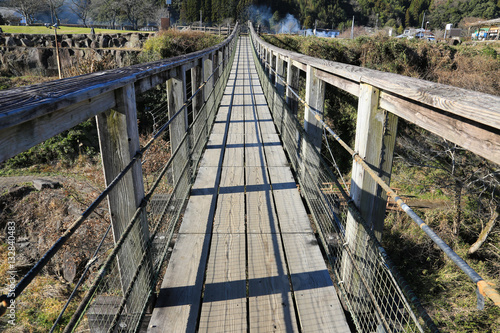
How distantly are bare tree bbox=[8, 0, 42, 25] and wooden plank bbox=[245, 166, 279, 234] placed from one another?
54.8 m

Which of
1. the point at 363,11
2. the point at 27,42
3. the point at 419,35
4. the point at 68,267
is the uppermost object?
the point at 363,11

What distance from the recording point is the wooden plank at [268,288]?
199 cm

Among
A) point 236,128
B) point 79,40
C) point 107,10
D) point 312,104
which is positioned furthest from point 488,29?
point 107,10

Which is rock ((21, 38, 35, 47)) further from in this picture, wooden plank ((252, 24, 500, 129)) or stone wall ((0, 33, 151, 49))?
wooden plank ((252, 24, 500, 129))

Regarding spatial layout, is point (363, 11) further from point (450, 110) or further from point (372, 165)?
point (450, 110)


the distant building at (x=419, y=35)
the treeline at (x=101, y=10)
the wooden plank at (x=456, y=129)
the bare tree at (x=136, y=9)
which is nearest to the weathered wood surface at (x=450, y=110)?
the wooden plank at (x=456, y=129)

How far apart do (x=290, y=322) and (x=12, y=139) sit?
1690mm

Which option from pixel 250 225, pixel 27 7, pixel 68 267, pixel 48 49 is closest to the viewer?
pixel 250 225

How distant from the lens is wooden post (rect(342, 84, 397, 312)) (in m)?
1.86

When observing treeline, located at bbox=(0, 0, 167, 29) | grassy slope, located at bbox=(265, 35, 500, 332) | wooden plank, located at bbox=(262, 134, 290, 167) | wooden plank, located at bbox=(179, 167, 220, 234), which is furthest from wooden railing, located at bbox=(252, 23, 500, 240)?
treeline, located at bbox=(0, 0, 167, 29)

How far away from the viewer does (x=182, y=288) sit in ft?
7.36

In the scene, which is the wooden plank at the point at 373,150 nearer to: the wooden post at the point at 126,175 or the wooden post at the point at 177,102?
the wooden post at the point at 126,175

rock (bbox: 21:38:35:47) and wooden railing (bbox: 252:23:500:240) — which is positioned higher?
rock (bbox: 21:38:35:47)

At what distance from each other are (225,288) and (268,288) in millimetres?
286
